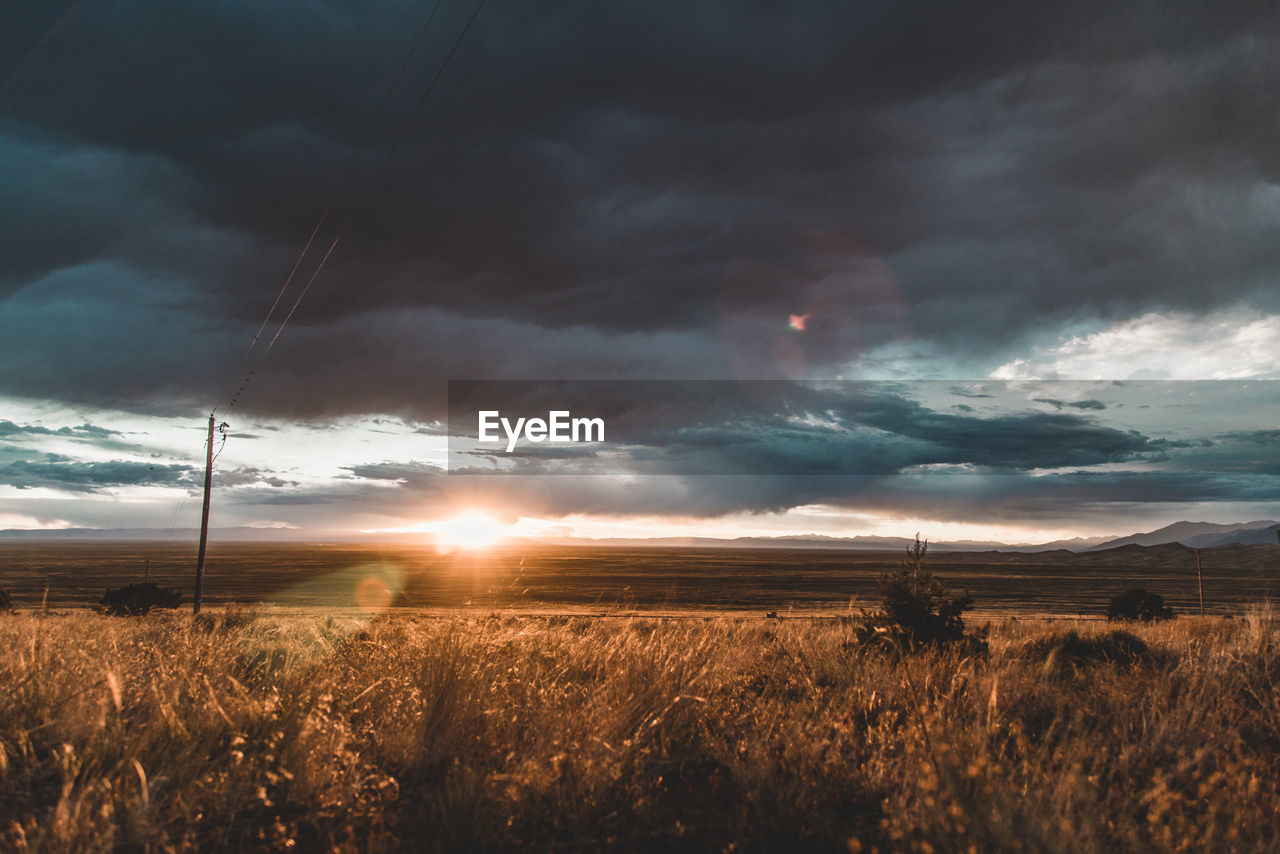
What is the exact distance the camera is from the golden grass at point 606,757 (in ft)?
11.3

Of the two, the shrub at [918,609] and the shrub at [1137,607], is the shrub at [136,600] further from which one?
the shrub at [1137,607]

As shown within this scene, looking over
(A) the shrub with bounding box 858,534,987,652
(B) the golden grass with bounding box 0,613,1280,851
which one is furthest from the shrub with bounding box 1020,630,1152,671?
(B) the golden grass with bounding box 0,613,1280,851

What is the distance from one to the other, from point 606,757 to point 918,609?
807 centimetres

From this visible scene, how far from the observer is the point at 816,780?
13.3ft

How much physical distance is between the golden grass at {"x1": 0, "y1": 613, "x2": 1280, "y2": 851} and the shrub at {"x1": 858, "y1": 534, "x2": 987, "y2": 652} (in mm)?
3904

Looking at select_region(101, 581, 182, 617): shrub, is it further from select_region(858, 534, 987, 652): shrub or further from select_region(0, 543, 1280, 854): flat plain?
select_region(858, 534, 987, 652): shrub

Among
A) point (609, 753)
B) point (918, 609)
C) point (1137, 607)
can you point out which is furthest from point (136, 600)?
point (1137, 607)

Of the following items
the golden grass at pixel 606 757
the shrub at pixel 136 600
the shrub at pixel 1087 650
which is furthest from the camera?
the shrub at pixel 136 600

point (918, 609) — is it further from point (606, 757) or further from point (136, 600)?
point (136, 600)

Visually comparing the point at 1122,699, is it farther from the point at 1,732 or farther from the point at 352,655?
the point at 1,732

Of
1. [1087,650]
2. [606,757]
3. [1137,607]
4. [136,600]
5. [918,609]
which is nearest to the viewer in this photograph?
[606,757]

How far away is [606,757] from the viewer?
3.98m

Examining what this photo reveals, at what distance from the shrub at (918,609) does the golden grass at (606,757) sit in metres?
3.90

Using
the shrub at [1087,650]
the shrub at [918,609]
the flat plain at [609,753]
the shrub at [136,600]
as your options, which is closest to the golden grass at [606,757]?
the flat plain at [609,753]
